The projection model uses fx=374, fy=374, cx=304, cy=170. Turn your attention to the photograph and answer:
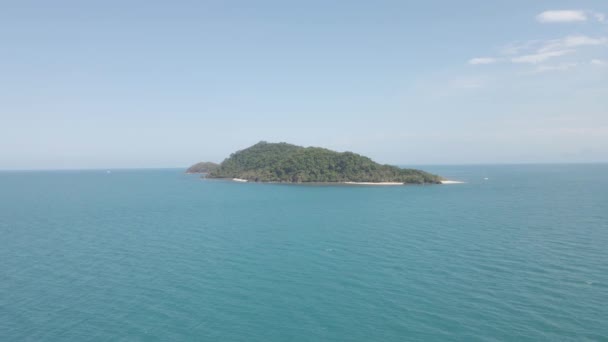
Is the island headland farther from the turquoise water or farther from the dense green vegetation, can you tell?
the turquoise water

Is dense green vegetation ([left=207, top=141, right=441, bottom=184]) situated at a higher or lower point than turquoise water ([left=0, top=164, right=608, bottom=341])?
higher

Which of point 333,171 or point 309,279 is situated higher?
point 333,171

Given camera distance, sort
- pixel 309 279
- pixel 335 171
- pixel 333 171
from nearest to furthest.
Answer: pixel 309 279 → pixel 333 171 → pixel 335 171

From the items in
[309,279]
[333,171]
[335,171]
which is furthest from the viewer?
[335,171]

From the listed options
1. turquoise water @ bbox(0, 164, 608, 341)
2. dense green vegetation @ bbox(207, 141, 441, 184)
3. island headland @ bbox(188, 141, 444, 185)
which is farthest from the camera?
dense green vegetation @ bbox(207, 141, 441, 184)

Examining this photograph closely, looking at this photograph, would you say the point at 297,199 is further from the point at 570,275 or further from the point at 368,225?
the point at 570,275

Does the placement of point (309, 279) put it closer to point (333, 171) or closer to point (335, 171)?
point (333, 171)

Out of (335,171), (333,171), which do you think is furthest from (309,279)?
(335,171)

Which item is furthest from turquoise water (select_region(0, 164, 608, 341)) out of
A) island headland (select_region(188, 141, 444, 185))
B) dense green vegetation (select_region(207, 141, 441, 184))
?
dense green vegetation (select_region(207, 141, 441, 184))

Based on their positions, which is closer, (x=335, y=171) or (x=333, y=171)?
(x=333, y=171)
